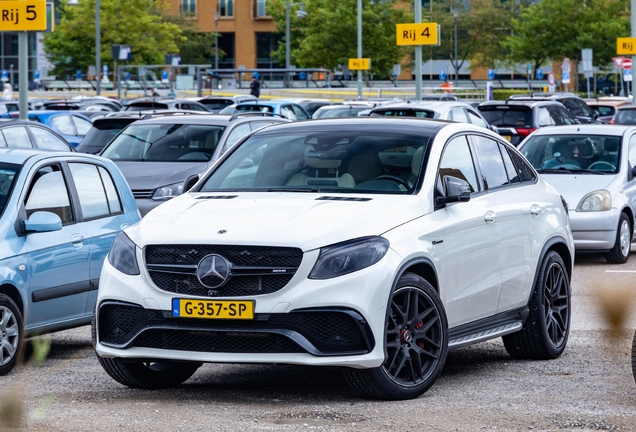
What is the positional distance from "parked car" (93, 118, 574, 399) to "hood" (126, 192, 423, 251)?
0.01 metres

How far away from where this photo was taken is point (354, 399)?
630 cm

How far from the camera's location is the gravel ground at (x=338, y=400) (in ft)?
18.4

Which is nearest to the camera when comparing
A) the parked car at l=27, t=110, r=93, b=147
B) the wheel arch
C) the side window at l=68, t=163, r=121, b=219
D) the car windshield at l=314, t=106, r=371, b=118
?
the wheel arch

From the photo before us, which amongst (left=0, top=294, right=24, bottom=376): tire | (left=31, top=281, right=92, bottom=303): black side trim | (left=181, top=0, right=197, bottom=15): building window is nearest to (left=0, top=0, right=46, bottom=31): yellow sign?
(left=31, top=281, right=92, bottom=303): black side trim

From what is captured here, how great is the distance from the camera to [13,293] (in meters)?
7.64

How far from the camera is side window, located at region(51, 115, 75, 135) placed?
2633cm

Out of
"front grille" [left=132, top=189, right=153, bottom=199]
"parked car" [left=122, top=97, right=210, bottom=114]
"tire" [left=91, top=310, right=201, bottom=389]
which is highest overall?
"parked car" [left=122, top=97, right=210, bottom=114]

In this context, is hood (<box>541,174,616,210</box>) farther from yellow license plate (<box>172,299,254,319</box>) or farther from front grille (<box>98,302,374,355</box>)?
yellow license plate (<box>172,299,254,319</box>)

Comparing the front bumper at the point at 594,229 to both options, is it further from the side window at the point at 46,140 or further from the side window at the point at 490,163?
the side window at the point at 46,140

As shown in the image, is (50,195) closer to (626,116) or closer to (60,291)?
(60,291)

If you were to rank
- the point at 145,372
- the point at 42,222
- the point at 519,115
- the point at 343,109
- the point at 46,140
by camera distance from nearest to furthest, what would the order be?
the point at 145,372, the point at 42,222, the point at 46,140, the point at 519,115, the point at 343,109

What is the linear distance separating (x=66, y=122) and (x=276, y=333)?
21.5m

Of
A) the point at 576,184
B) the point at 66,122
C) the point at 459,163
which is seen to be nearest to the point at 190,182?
the point at 459,163

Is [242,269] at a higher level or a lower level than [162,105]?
lower
